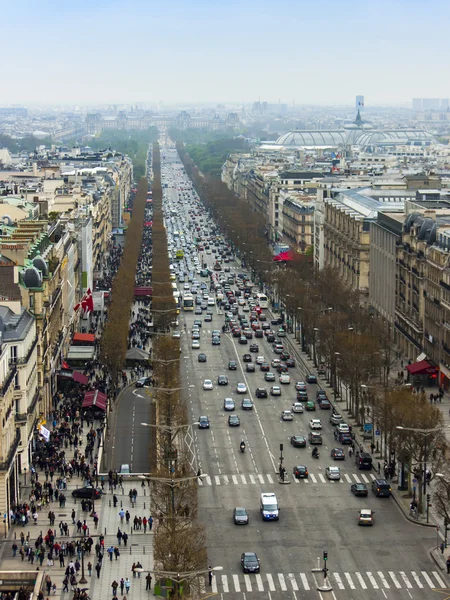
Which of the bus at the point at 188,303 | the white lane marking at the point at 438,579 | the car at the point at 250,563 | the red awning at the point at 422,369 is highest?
the car at the point at 250,563

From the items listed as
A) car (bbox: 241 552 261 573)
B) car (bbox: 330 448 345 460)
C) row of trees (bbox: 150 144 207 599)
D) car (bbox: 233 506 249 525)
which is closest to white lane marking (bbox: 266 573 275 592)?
car (bbox: 241 552 261 573)

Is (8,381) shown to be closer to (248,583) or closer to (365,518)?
(248,583)

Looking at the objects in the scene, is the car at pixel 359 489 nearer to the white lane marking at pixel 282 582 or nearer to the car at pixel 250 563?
the car at pixel 250 563

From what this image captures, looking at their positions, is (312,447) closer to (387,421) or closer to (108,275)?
(387,421)

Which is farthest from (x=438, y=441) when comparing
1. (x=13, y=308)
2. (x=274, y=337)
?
(x=274, y=337)

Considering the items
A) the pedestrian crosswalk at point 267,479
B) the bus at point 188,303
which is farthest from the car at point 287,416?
the bus at point 188,303

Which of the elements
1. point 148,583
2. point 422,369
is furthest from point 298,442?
point 148,583

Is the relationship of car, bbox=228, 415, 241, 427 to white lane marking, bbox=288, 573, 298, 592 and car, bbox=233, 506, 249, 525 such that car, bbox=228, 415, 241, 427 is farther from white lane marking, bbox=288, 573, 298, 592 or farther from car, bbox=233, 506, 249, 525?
white lane marking, bbox=288, 573, 298, 592
